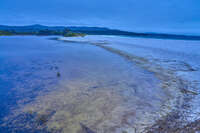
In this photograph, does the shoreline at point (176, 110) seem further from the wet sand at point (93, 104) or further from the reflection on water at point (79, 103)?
the reflection on water at point (79, 103)

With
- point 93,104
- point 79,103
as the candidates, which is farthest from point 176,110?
point 79,103

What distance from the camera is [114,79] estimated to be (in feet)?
31.6

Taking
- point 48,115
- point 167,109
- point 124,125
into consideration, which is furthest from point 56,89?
point 167,109

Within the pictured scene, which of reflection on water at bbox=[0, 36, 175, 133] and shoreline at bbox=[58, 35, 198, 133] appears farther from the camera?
reflection on water at bbox=[0, 36, 175, 133]

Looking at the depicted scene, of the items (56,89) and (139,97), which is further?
(56,89)

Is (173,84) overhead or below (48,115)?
overhead

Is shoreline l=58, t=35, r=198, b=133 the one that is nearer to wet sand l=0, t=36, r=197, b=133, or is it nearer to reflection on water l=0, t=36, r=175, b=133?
wet sand l=0, t=36, r=197, b=133

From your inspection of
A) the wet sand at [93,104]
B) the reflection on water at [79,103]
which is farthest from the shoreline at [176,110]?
the reflection on water at [79,103]

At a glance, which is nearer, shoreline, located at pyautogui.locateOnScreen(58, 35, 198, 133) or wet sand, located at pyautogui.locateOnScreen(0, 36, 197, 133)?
shoreline, located at pyautogui.locateOnScreen(58, 35, 198, 133)

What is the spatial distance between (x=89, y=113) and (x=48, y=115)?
1.75 metres

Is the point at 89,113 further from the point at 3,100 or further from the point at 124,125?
the point at 3,100

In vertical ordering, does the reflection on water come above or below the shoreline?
below

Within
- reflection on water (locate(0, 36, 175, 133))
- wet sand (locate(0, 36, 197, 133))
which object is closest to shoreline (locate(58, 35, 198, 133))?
wet sand (locate(0, 36, 197, 133))

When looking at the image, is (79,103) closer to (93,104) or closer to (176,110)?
(93,104)
